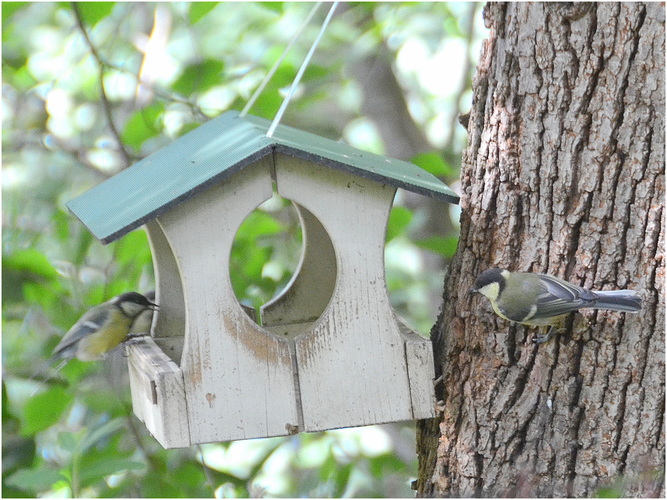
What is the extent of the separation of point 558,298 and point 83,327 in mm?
1781

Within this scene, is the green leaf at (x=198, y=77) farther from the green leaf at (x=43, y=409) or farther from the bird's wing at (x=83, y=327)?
the green leaf at (x=43, y=409)

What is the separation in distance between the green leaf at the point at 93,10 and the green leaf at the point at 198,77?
0.37 meters

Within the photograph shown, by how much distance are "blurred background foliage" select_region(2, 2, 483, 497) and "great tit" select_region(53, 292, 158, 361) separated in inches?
3.4

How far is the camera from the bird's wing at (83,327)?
111 inches

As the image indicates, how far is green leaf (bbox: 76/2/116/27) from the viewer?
8.82 feet

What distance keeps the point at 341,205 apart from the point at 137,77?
1394 mm

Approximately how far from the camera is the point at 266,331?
2016 millimetres

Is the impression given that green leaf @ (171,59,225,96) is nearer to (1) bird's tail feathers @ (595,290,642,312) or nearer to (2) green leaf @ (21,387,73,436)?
(2) green leaf @ (21,387,73,436)

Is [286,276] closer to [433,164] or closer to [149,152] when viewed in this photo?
[433,164]

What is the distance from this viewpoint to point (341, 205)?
6.57 feet

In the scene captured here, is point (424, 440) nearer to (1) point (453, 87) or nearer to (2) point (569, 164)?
(2) point (569, 164)

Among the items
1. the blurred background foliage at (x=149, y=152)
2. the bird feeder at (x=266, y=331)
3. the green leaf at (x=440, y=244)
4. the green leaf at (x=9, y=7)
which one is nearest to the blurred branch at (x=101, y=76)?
the blurred background foliage at (x=149, y=152)

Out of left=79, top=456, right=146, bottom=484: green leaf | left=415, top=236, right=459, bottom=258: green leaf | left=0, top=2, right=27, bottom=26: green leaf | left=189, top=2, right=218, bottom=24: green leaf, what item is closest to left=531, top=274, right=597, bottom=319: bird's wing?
left=415, top=236, right=459, bottom=258: green leaf

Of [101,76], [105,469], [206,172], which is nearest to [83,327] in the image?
Answer: [105,469]
